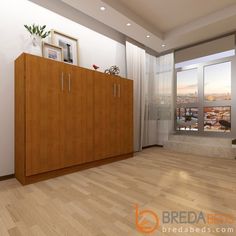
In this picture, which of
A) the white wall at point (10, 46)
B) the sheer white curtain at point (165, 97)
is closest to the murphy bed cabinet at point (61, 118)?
the white wall at point (10, 46)

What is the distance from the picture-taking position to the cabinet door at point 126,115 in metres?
3.33

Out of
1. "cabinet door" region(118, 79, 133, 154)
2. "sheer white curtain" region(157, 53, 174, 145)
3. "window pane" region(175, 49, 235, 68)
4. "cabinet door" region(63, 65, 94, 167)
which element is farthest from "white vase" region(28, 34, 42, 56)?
"window pane" region(175, 49, 235, 68)

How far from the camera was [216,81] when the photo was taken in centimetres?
422

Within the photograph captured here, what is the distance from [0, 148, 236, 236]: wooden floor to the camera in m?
1.32

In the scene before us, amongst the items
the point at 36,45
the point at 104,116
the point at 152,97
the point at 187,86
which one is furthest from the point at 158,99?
the point at 36,45

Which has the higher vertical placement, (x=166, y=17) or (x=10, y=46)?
(x=166, y=17)

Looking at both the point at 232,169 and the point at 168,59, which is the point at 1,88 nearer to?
the point at 232,169

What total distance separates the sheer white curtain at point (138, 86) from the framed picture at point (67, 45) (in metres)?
1.39

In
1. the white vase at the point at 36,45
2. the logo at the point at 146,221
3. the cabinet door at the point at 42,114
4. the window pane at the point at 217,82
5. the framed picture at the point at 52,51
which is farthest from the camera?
the window pane at the point at 217,82

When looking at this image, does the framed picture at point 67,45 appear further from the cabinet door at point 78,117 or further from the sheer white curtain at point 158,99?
the sheer white curtain at point 158,99

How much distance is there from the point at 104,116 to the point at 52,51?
133 cm

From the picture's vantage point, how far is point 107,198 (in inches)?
69.4

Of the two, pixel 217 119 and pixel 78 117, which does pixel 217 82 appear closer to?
pixel 217 119

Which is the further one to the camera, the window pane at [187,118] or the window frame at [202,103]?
the window pane at [187,118]
